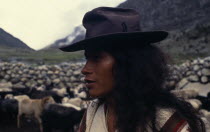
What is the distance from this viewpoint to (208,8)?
70250 mm

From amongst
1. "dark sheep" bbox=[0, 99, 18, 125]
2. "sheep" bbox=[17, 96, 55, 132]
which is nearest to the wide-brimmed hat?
"sheep" bbox=[17, 96, 55, 132]

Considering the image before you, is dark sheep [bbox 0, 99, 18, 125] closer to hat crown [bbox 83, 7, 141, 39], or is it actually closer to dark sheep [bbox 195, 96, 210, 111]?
dark sheep [bbox 195, 96, 210, 111]

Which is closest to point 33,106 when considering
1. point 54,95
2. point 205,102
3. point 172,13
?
point 54,95

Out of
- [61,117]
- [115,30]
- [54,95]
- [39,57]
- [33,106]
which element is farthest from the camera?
[39,57]

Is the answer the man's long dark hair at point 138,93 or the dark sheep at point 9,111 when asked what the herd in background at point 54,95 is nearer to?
the dark sheep at point 9,111

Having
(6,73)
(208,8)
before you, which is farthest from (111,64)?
(208,8)

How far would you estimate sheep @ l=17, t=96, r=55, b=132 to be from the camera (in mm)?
8391

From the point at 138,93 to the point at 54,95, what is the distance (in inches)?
376

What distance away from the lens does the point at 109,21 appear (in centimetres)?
177

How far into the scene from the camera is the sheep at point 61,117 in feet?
26.3

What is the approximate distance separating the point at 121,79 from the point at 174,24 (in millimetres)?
83972

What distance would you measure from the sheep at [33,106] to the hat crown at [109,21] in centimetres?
672

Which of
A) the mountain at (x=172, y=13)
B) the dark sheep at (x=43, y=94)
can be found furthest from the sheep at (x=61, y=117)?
the mountain at (x=172, y=13)

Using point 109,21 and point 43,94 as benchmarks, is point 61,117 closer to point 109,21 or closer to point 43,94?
point 43,94
